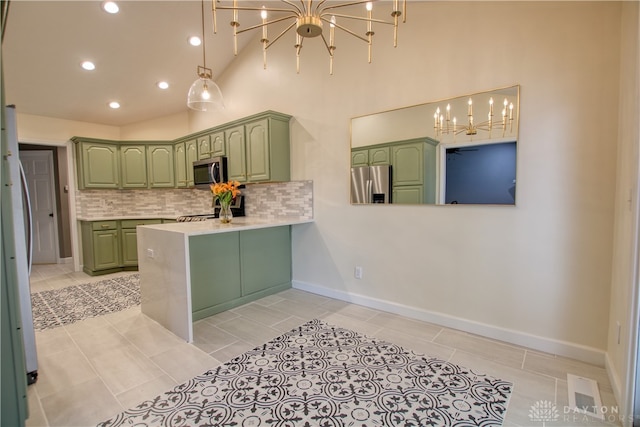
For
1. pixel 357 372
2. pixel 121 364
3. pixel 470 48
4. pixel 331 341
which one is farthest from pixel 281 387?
pixel 470 48

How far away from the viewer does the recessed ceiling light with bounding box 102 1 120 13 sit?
3001mm

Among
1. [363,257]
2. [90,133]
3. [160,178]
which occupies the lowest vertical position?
[363,257]

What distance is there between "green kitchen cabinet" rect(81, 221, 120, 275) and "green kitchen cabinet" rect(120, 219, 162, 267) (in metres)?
0.07

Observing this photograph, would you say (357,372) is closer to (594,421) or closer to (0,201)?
(594,421)

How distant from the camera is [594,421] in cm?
160

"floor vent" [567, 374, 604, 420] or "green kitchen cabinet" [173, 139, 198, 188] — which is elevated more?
"green kitchen cabinet" [173, 139, 198, 188]

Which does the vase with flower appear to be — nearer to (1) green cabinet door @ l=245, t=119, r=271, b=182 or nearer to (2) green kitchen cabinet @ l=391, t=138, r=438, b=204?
(1) green cabinet door @ l=245, t=119, r=271, b=182

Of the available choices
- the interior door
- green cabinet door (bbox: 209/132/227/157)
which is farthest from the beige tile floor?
the interior door

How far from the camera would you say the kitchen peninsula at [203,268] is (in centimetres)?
254

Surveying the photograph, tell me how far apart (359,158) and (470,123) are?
3.54ft

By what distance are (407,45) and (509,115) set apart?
1138 mm

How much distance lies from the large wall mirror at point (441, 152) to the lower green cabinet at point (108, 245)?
377cm

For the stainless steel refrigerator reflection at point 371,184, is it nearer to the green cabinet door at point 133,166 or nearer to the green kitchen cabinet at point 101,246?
the green cabinet door at point 133,166

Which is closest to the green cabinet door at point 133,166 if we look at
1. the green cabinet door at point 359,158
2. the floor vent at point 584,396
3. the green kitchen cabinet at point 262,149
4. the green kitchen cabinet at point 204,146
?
the green kitchen cabinet at point 204,146
